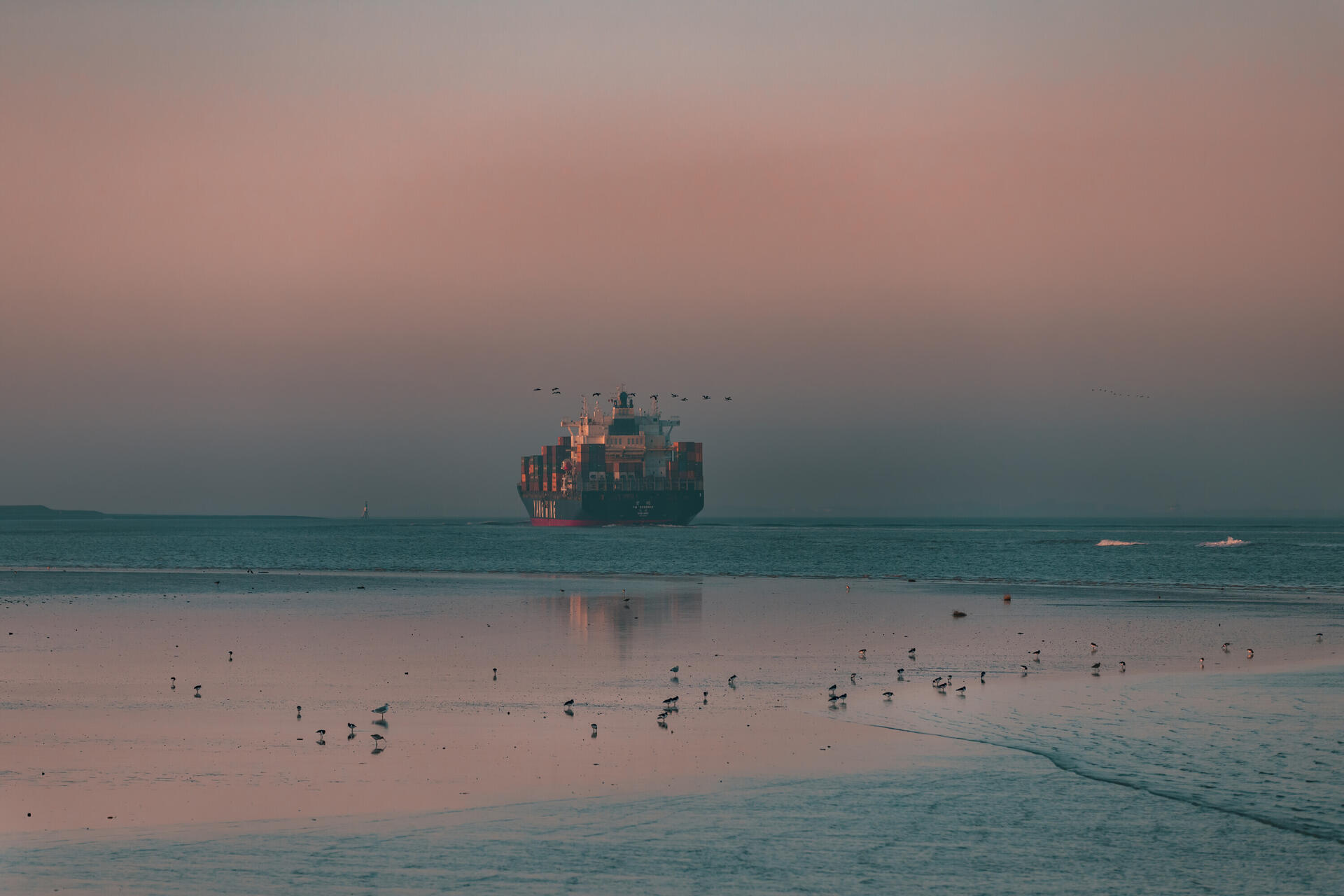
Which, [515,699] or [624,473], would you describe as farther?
[624,473]

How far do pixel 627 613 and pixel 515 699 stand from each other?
16122 millimetres

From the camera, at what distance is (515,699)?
17656mm

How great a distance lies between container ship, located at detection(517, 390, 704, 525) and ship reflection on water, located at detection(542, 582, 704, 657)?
127 meters

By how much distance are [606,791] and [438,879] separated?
3.05 meters

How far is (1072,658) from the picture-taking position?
22906 mm

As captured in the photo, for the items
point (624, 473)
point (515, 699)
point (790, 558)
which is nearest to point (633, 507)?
point (624, 473)

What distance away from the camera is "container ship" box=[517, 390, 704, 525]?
174 metres

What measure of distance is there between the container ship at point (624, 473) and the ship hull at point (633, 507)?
0.10 meters

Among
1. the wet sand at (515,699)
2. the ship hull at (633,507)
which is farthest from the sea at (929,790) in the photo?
the ship hull at (633,507)

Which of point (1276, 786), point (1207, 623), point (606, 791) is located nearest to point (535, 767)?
point (606, 791)

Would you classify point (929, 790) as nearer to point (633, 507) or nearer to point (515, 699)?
point (515, 699)

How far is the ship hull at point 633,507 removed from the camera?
17325 centimetres

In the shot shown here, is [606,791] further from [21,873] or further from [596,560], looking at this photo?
[596,560]

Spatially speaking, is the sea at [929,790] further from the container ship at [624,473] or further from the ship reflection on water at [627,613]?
the container ship at [624,473]
